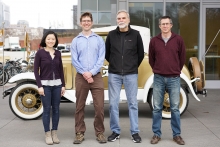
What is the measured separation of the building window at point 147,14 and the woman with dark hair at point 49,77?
6848 mm

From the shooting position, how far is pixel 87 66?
5426 mm

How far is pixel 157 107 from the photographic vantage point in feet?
18.2

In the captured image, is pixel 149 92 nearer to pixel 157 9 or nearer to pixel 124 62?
pixel 124 62

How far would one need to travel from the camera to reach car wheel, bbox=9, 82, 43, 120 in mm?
7156

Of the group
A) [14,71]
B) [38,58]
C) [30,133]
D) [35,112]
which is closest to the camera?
[38,58]

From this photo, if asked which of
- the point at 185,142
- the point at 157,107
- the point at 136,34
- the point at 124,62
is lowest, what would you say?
the point at 185,142

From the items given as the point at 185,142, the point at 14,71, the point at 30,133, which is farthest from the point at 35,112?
the point at 14,71

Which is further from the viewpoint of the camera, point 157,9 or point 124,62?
point 157,9

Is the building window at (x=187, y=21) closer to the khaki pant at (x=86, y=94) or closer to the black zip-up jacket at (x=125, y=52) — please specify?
the black zip-up jacket at (x=125, y=52)

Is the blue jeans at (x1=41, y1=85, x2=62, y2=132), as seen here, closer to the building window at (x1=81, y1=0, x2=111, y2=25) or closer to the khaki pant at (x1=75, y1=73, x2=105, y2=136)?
the khaki pant at (x1=75, y1=73, x2=105, y2=136)

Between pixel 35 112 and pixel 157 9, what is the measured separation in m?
6.39

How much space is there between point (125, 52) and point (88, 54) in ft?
1.78

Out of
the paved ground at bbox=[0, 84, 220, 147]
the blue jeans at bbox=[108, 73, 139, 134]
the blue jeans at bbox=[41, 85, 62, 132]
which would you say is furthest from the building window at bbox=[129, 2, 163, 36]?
the blue jeans at bbox=[41, 85, 62, 132]

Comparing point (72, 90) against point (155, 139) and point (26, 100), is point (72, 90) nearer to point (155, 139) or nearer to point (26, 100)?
point (26, 100)
